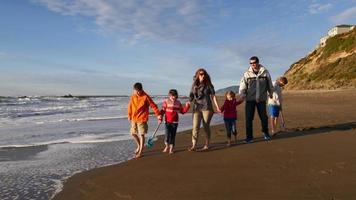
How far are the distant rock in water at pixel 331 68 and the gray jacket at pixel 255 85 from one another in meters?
35.1

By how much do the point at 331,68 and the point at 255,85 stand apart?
147ft

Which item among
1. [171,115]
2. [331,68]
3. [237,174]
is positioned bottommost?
[237,174]

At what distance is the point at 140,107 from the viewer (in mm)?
9383

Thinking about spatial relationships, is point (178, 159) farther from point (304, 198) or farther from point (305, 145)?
point (304, 198)

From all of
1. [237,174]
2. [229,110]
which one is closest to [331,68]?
[229,110]

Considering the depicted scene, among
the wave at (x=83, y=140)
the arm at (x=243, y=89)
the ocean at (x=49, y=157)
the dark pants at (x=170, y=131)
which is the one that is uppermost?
the arm at (x=243, y=89)

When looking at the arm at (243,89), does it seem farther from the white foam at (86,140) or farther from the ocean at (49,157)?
the white foam at (86,140)

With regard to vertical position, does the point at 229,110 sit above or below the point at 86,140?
above

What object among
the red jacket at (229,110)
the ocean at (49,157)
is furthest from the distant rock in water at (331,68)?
the red jacket at (229,110)

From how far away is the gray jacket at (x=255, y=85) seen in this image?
10.1m

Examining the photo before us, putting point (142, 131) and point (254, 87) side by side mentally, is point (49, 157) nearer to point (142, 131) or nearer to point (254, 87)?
point (142, 131)

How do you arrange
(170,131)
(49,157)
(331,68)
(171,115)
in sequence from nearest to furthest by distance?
1. (170,131)
2. (171,115)
3. (49,157)
4. (331,68)

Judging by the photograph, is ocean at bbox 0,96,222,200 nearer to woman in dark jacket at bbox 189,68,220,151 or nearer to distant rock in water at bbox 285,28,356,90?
woman in dark jacket at bbox 189,68,220,151

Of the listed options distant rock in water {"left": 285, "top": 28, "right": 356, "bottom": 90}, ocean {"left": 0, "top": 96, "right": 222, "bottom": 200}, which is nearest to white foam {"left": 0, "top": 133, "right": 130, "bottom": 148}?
ocean {"left": 0, "top": 96, "right": 222, "bottom": 200}
